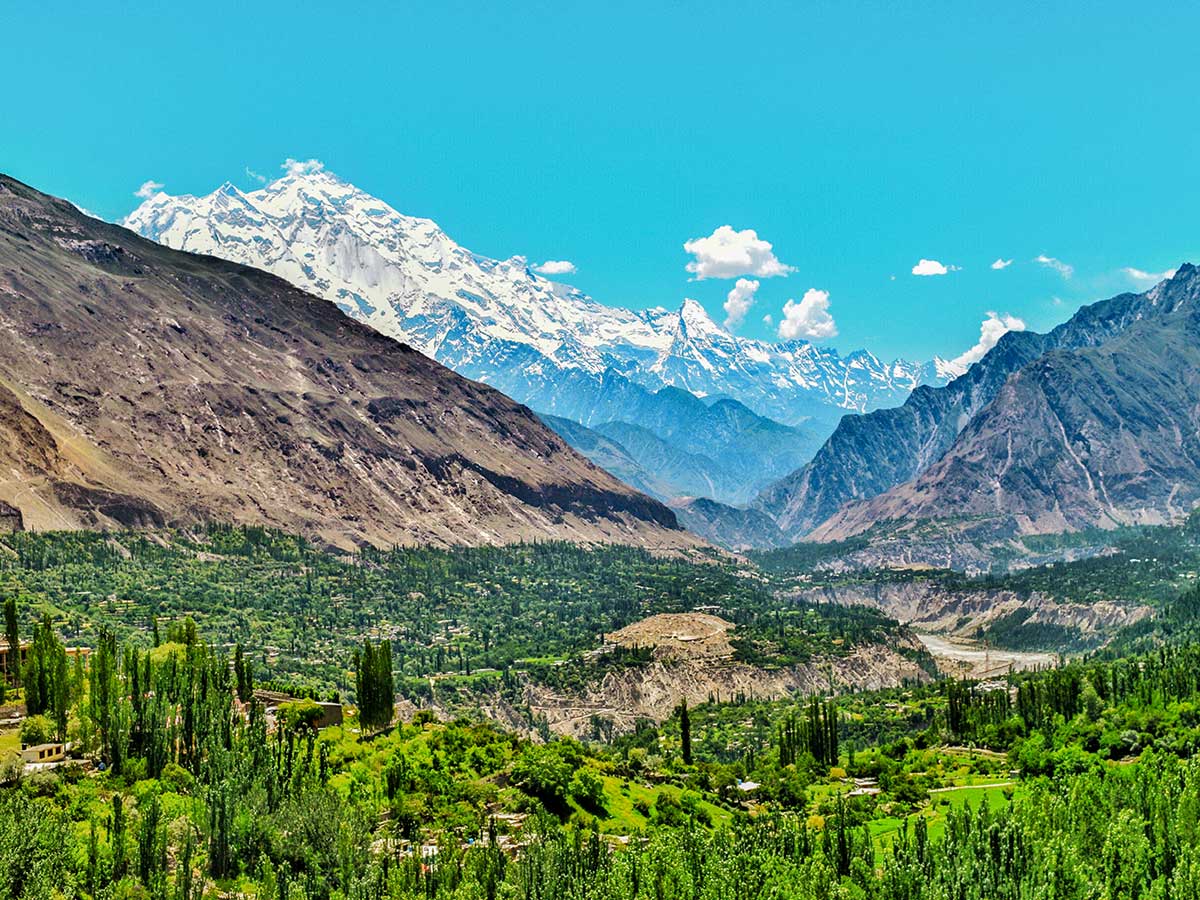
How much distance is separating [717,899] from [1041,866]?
18.9m

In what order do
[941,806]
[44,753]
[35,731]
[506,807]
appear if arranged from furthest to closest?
[941,806]
[35,731]
[506,807]
[44,753]

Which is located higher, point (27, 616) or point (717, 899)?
point (27, 616)

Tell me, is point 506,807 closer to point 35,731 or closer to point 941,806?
point 35,731

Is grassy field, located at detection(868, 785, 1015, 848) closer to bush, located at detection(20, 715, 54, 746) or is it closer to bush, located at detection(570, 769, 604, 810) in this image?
bush, located at detection(570, 769, 604, 810)

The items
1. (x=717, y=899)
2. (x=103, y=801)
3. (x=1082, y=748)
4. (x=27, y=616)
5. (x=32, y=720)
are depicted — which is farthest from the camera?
(x=27, y=616)

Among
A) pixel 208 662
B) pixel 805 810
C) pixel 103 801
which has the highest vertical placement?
pixel 208 662

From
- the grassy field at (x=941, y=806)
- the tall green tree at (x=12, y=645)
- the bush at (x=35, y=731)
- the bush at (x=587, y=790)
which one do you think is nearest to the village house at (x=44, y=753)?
the bush at (x=35, y=731)

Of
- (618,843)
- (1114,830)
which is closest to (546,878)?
(618,843)

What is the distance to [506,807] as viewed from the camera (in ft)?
284

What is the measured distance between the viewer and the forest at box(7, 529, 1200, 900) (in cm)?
6738

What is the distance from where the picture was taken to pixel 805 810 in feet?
327

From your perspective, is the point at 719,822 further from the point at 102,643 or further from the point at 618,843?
the point at 102,643

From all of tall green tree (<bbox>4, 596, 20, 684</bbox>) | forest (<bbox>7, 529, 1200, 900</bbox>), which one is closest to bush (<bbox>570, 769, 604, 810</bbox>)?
forest (<bbox>7, 529, 1200, 900</bbox>)

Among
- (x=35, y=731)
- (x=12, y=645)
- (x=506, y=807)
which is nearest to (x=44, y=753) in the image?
(x=35, y=731)
